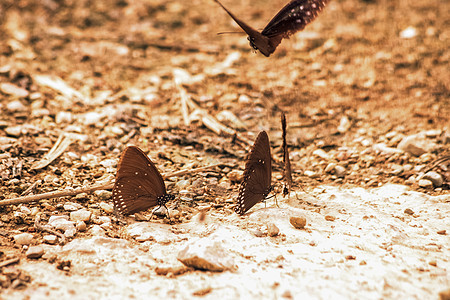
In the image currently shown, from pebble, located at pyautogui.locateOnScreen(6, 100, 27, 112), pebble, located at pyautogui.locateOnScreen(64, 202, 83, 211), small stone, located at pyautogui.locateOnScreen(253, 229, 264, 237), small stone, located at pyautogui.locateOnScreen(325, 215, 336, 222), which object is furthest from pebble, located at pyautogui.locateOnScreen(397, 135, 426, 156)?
pebble, located at pyautogui.locateOnScreen(6, 100, 27, 112)

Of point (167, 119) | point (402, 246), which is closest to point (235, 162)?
point (167, 119)

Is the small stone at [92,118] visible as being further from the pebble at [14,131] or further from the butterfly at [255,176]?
the butterfly at [255,176]

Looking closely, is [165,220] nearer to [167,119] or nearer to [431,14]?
[167,119]

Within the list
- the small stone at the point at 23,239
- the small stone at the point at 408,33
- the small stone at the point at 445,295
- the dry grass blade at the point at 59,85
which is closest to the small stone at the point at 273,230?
the small stone at the point at 445,295

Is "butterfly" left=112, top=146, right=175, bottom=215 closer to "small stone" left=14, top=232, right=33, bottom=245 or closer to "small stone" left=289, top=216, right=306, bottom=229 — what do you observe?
"small stone" left=14, top=232, right=33, bottom=245

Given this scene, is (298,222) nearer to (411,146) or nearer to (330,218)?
(330,218)
